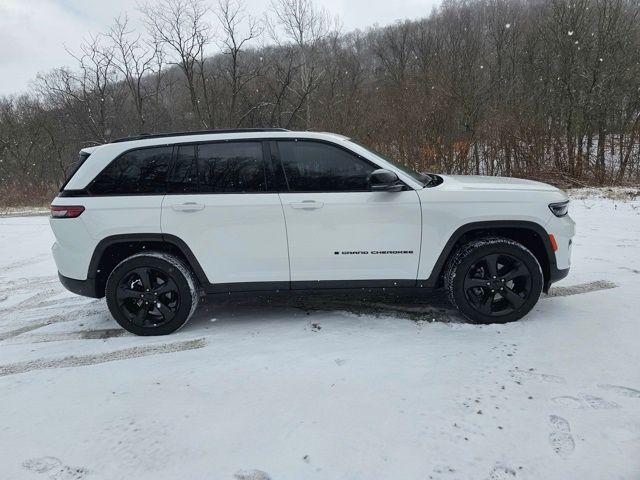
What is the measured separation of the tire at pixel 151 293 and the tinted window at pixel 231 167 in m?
0.75

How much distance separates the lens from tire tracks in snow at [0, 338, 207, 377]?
326cm

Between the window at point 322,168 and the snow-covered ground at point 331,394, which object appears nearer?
the snow-covered ground at point 331,394

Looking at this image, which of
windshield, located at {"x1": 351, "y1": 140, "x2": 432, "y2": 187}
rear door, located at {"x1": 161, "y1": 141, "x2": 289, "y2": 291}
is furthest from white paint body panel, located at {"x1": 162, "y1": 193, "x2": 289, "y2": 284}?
windshield, located at {"x1": 351, "y1": 140, "x2": 432, "y2": 187}

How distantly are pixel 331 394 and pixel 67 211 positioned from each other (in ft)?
8.94

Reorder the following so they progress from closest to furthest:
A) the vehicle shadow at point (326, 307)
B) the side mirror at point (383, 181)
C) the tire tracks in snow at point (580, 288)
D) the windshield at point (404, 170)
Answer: the side mirror at point (383, 181) → the windshield at point (404, 170) → the vehicle shadow at point (326, 307) → the tire tracks in snow at point (580, 288)

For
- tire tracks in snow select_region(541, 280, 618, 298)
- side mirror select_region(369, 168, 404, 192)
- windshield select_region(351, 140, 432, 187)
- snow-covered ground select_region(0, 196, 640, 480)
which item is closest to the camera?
snow-covered ground select_region(0, 196, 640, 480)

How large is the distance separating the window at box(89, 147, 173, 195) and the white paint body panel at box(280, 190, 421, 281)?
1094mm

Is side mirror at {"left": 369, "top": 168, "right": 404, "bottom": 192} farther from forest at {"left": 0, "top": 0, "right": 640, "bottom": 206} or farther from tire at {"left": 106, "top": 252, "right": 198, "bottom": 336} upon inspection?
forest at {"left": 0, "top": 0, "right": 640, "bottom": 206}

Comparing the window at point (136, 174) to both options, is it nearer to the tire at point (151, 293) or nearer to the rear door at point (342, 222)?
the tire at point (151, 293)

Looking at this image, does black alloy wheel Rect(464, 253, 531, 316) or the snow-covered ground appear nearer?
the snow-covered ground

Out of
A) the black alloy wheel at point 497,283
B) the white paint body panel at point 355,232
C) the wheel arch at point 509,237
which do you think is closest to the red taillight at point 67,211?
the white paint body panel at point 355,232

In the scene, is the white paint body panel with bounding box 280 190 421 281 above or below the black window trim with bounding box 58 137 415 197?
below

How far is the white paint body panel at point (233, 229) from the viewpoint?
3562 mm

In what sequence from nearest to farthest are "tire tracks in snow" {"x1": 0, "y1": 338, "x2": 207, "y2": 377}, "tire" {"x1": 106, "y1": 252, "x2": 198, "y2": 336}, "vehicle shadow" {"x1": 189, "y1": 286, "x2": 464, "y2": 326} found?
1. "tire tracks in snow" {"x1": 0, "y1": 338, "x2": 207, "y2": 377}
2. "tire" {"x1": 106, "y1": 252, "x2": 198, "y2": 336}
3. "vehicle shadow" {"x1": 189, "y1": 286, "x2": 464, "y2": 326}
